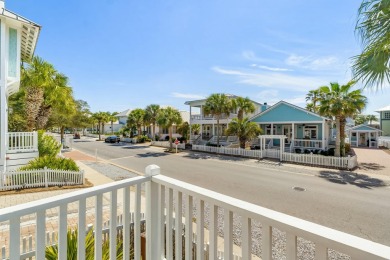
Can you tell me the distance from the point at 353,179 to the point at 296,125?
13917mm

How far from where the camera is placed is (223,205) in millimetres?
1868

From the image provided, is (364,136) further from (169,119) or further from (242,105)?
(169,119)

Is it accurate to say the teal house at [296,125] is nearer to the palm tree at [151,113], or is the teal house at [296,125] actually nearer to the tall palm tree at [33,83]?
the palm tree at [151,113]

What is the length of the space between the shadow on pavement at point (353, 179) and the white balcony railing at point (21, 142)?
16799mm

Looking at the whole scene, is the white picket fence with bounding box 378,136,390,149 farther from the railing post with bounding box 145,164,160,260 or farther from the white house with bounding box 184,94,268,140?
the railing post with bounding box 145,164,160,260

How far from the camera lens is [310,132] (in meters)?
25.4

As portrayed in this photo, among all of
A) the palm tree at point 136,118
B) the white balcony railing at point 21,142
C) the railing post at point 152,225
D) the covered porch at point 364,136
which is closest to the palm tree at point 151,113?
the palm tree at point 136,118

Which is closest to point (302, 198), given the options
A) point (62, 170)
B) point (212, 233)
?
point (212, 233)

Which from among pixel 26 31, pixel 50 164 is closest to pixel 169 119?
pixel 50 164

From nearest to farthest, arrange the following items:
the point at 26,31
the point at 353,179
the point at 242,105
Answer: the point at 26,31
the point at 353,179
the point at 242,105

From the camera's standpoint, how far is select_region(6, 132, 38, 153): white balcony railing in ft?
37.6

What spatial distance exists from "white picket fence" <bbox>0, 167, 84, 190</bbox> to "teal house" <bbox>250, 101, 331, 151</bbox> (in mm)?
20147

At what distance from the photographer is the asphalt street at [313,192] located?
7.25 m

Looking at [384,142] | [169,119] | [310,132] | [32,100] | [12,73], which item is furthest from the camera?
[384,142]
